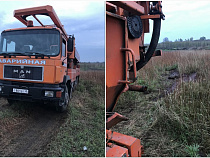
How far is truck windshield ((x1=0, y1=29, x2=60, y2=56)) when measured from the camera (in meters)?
3.95

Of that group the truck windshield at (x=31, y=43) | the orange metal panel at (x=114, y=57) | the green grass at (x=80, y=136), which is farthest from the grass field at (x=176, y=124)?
the truck windshield at (x=31, y=43)

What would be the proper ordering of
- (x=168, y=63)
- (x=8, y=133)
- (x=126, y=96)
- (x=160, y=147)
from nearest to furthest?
(x=160, y=147)
(x=8, y=133)
(x=126, y=96)
(x=168, y=63)

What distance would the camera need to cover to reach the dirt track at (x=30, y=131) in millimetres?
2770

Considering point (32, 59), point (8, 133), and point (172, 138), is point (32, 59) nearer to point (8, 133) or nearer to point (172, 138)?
point (8, 133)

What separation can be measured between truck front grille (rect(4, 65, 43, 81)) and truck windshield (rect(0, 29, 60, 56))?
0.31 metres

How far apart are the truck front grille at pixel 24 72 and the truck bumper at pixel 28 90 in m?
0.14

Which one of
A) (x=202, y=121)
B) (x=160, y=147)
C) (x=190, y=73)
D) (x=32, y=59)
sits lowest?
(x=160, y=147)

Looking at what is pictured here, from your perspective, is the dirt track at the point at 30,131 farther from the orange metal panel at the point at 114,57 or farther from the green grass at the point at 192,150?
the green grass at the point at 192,150

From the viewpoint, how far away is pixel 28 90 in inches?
148

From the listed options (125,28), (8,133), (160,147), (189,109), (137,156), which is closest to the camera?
(125,28)

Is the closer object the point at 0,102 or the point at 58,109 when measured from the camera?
the point at 58,109

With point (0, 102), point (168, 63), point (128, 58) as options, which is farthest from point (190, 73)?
point (0, 102)

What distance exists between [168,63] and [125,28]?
7214 mm

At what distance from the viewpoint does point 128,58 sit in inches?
70.9
